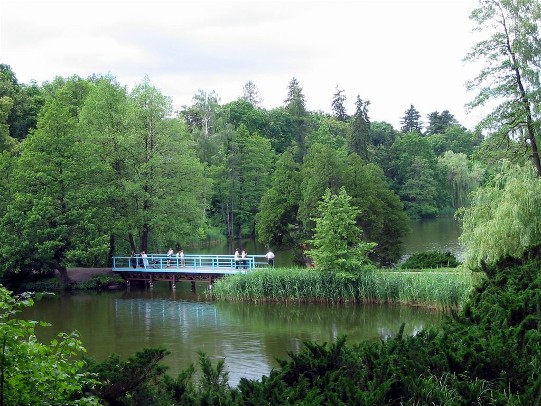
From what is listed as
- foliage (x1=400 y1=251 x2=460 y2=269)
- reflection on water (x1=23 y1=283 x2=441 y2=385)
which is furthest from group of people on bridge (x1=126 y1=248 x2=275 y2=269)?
foliage (x1=400 y1=251 x2=460 y2=269)

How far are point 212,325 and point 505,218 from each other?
10066 mm

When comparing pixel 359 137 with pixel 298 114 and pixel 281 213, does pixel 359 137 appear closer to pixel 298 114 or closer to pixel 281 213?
pixel 298 114

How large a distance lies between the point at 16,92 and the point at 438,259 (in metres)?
30.0

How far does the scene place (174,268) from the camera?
100 ft

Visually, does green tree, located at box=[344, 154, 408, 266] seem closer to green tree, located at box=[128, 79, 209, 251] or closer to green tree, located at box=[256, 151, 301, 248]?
green tree, located at box=[256, 151, 301, 248]

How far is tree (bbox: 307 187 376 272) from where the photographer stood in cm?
2332

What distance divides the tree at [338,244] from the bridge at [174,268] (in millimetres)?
5392

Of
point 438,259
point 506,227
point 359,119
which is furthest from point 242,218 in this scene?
point 506,227

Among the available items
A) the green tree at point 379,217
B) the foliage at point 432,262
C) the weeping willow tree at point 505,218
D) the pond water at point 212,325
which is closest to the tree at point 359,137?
the green tree at point 379,217

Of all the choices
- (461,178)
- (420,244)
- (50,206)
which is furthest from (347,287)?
(461,178)

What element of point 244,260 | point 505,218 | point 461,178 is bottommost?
point 244,260

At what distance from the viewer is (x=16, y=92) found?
135ft

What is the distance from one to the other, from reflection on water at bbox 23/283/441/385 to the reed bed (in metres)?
0.49

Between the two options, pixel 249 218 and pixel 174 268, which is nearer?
pixel 174 268
